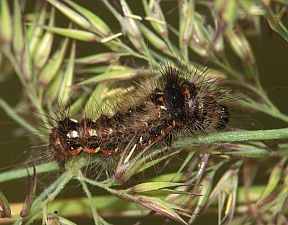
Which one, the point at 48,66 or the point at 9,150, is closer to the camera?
the point at 48,66

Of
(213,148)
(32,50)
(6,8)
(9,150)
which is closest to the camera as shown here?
(213,148)

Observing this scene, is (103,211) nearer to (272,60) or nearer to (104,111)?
(104,111)

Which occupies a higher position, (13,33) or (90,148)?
(13,33)

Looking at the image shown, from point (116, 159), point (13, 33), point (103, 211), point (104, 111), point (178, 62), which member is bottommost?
point (103, 211)

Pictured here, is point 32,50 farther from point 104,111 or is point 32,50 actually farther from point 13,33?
point 104,111

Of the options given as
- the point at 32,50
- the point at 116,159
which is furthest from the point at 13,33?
the point at 116,159

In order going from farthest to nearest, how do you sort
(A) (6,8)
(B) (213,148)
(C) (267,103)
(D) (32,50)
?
1. (D) (32,50)
2. (A) (6,8)
3. (C) (267,103)
4. (B) (213,148)
